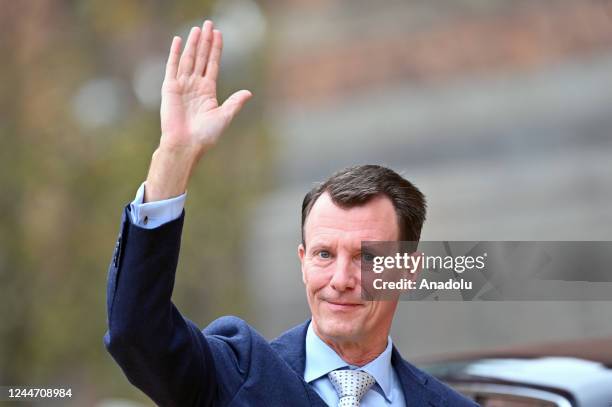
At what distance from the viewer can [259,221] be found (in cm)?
1027

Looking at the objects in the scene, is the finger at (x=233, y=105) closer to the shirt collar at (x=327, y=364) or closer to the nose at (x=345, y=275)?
the nose at (x=345, y=275)

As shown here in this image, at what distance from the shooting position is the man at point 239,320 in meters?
2.27

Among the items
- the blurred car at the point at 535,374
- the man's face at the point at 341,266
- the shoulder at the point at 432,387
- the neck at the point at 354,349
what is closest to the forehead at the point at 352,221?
the man's face at the point at 341,266

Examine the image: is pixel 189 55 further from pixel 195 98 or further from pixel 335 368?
pixel 335 368

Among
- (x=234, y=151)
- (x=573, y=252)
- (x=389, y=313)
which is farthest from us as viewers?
(x=234, y=151)

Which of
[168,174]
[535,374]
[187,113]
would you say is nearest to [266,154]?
[535,374]

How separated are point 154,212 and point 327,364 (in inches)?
26.0

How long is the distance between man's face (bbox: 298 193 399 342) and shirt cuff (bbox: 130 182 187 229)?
0.45 meters

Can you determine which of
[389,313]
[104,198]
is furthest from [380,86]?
[389,313]

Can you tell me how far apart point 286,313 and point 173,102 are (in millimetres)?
7816

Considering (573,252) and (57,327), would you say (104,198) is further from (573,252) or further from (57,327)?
(573,252)

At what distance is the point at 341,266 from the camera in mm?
2584

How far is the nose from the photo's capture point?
256cm

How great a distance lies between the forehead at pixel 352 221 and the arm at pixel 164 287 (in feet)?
1.23
